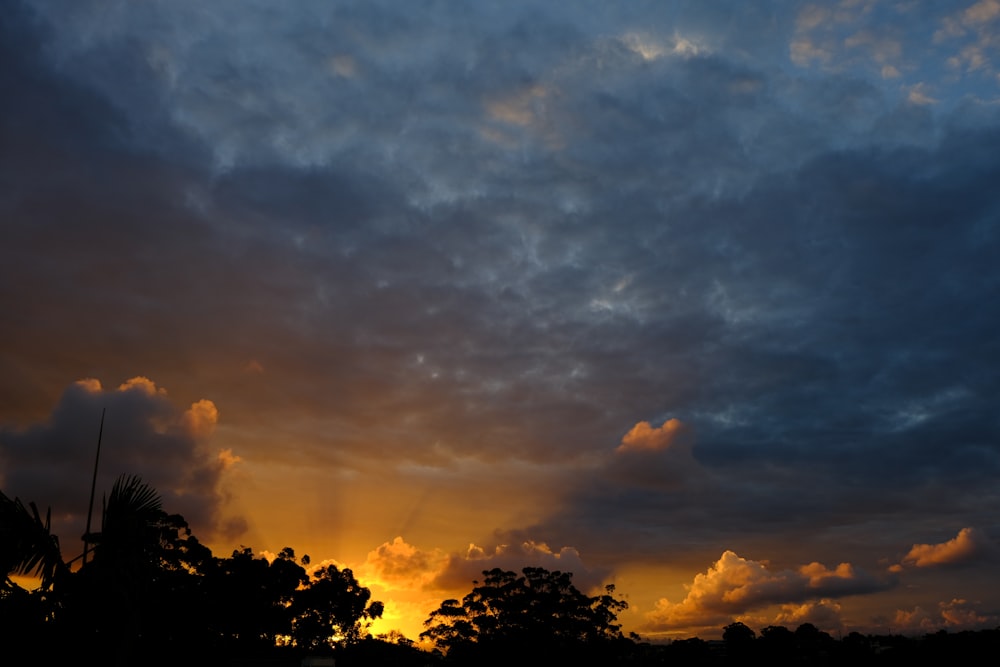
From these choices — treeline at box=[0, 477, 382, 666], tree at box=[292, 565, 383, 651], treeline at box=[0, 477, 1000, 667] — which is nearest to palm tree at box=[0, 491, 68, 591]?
treeline at box=[0, 477, 382, 666]

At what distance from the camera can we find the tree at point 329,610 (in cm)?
7238

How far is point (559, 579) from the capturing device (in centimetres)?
7588

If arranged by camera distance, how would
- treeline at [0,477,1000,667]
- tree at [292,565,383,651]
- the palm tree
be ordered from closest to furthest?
the palm tree → treeline at [0,477,1000,667] → tree at [292,565,383,651]

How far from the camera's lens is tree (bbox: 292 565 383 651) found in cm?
7238

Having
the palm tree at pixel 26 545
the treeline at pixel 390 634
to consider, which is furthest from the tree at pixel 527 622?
the palm tree at pixel 26 545

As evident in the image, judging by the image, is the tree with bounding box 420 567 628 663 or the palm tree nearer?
the palm tree

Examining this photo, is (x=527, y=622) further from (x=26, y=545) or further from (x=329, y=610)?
(x=26, y=545)

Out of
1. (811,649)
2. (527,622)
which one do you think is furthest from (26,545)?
(811,649)

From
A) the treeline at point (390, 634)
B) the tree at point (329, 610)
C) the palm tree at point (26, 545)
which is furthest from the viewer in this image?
the tree at point (329, 610)

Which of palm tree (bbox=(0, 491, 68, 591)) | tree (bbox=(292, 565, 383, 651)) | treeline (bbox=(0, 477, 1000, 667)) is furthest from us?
tree (bbox=(292, 565, 383, 651))

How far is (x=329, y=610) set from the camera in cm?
7456

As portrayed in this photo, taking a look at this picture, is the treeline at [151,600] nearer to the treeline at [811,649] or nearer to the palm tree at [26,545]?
the palm tree at [26,545]

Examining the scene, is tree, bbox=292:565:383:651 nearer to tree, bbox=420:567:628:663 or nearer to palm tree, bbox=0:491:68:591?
tree, bbox=420:567:628:663

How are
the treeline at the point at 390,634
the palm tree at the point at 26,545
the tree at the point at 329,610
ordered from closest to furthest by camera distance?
the palm tree at the point at 26,545 → the treeline at the point at 390,634 → the tree at the point at 329,610
